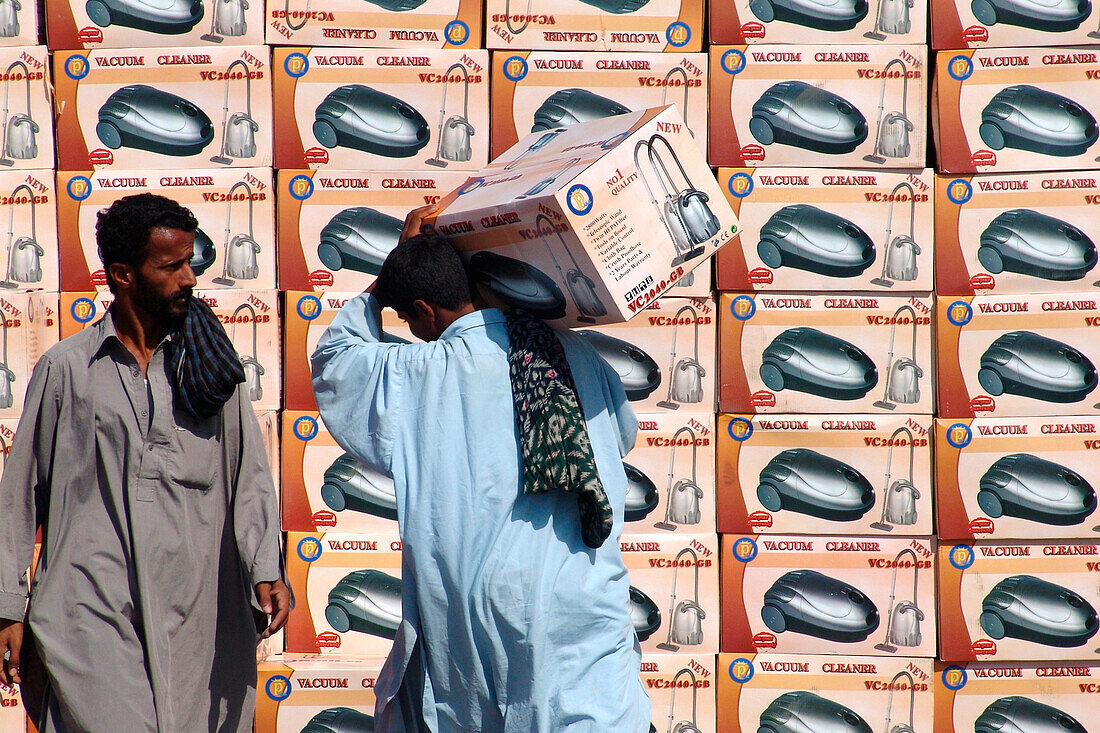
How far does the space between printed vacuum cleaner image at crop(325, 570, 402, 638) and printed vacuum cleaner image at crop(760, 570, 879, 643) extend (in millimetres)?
974

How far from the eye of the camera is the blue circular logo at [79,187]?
2.73 meters

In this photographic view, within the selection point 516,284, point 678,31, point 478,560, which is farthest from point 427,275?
point 678,31

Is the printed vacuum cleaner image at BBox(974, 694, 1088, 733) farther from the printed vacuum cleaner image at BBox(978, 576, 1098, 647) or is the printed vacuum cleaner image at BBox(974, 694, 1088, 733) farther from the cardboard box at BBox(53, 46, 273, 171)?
the cardboard box at BBox(53, 46, 273, 171)

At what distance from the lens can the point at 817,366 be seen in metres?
2.76

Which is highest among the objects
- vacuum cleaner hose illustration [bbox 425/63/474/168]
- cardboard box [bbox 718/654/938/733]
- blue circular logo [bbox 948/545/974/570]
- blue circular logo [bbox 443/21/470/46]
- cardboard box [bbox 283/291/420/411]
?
blue circular logo [bbox 443/21/470/46]

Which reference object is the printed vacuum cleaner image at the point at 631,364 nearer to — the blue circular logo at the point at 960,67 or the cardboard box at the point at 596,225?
the cardboard box at the point at 596,225

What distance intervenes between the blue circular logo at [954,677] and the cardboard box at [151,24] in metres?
2.46

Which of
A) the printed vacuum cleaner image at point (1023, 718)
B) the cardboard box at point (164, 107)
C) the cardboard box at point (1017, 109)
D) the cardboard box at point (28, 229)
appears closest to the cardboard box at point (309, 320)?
the cardboard box at point (164, 107)

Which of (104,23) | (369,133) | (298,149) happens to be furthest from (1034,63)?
(104,23)

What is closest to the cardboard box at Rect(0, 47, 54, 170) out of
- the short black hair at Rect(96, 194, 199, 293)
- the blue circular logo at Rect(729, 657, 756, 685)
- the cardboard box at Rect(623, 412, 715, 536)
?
the short black hair at Rect(96, 194, 199, 293)

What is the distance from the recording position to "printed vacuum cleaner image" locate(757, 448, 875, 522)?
2762 millimetres

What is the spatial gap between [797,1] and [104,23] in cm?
181

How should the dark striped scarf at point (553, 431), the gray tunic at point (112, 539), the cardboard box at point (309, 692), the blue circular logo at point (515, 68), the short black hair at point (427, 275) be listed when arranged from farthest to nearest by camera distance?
the blue circular logo at point (515, 68) → the cardboard box at point (309, 692) → the gray tunic at point (112, 539) → the short black hair at point (427, 275) → the dark striped scarf at point (553, 431)

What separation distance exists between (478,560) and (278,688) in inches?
48.3
